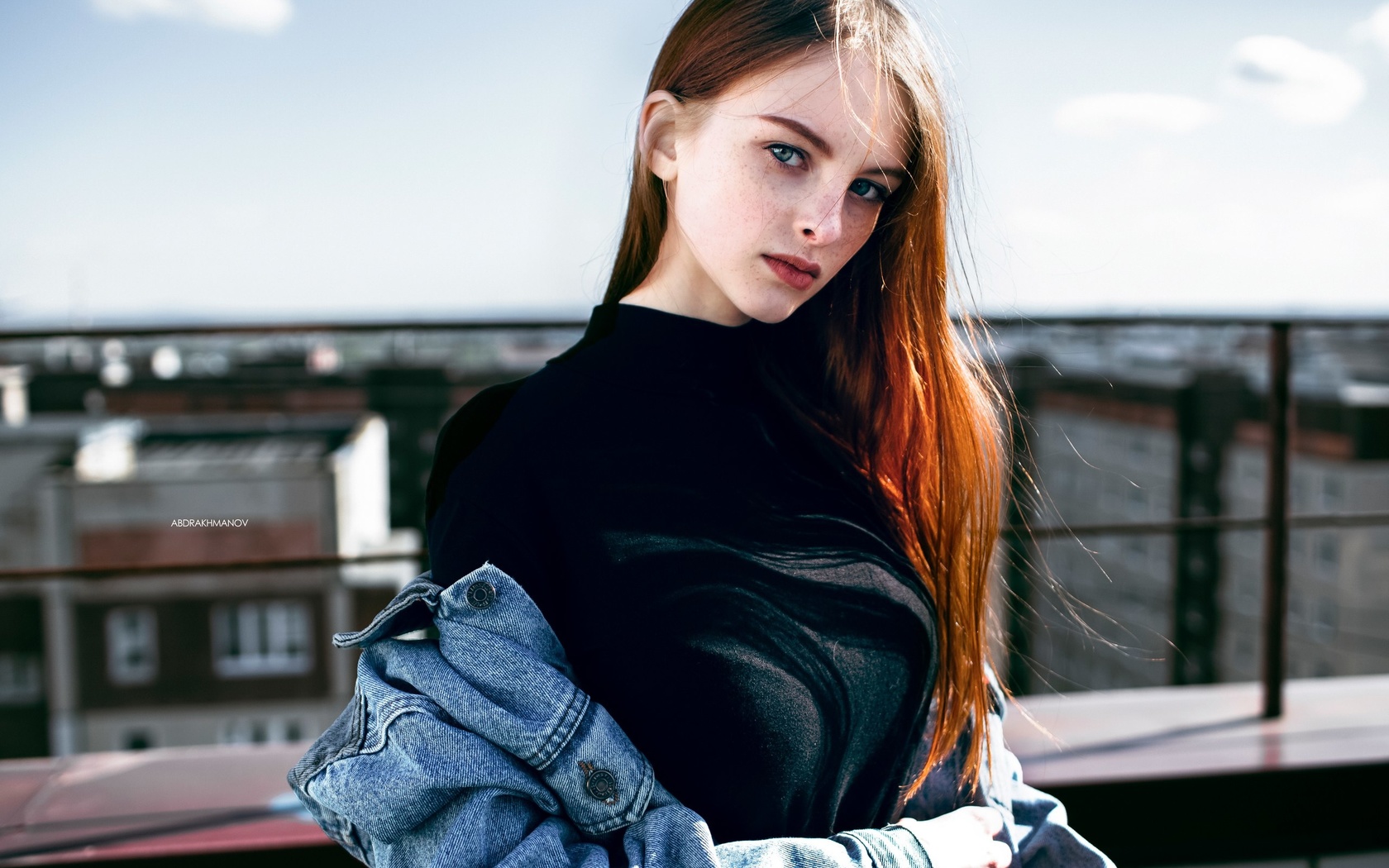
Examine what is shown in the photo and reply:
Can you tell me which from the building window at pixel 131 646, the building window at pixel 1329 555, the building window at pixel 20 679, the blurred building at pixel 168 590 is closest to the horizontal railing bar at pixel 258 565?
the blurred building at pixel 168 590

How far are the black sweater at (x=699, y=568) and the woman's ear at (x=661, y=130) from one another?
4.6 inches

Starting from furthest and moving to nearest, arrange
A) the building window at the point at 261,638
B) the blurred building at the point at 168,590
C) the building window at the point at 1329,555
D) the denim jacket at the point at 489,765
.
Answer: the building window at the point at 1329,555 → the building window at the point at 261,638 → the blurred building at the point at 168,590 → the denim jacket at the point at 489,765

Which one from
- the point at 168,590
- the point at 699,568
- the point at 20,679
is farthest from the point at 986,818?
the point at 20,679

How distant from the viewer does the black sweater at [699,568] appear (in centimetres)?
66

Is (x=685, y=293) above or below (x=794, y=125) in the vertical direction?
below

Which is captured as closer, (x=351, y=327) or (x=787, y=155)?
(x=787, y=155)

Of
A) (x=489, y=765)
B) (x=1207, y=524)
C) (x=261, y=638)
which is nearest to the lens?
(x=489, y=765)

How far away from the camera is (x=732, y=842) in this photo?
0.65 metres

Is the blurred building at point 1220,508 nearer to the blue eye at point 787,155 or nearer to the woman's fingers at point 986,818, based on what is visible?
the woman's fingers at point 986,818

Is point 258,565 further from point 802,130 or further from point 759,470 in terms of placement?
point 802,130

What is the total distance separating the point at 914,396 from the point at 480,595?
1.40 ft

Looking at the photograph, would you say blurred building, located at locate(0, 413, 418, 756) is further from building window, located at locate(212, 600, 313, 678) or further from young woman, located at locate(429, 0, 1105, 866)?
young woman, located at locate(429, 0, 1105, 866)

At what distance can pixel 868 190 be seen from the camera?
0.73 m

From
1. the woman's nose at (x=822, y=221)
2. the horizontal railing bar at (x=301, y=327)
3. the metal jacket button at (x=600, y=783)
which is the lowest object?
the metal jacket button at (x=600, y=783)
